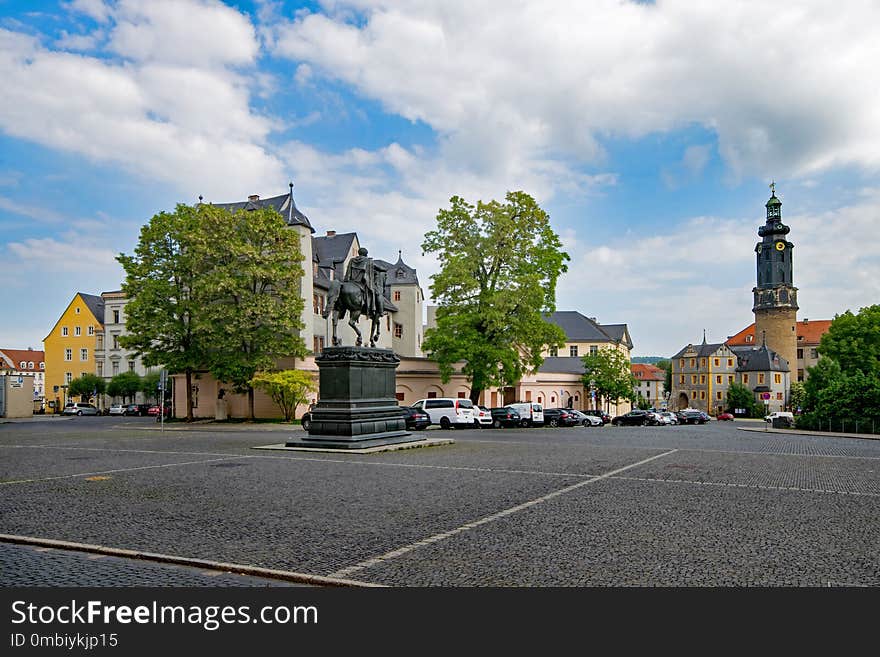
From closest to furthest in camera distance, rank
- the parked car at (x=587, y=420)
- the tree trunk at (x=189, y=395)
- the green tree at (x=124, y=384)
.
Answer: the tree trunk at (x=189, y=395) < the parked car at (x=587, y=420) < the green tree at (x=124, y=384)

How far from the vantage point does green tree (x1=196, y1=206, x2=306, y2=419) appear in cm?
4197

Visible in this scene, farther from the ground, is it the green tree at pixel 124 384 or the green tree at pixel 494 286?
the green tree at pixel 494 286

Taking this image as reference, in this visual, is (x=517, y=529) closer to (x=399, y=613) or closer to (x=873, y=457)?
(x=399, y=613)

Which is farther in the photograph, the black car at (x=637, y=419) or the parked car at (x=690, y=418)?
the parked car at (x=690, y=418)

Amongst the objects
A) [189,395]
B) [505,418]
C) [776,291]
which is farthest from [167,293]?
[776,291]

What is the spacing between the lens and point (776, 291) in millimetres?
131250

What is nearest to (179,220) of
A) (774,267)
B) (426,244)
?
(426,244)

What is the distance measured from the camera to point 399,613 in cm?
573

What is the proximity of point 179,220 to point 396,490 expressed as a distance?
36.8m

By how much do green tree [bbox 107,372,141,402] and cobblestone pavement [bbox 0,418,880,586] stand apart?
2349 inches

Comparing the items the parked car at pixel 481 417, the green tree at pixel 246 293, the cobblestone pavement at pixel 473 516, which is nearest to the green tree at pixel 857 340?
the parked car at pixel 481 417

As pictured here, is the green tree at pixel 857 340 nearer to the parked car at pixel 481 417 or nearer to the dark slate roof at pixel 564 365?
the dark slate roof at pixel 564 365

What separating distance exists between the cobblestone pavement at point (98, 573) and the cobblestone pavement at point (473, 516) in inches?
2.6

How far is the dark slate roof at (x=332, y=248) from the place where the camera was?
60.5m
